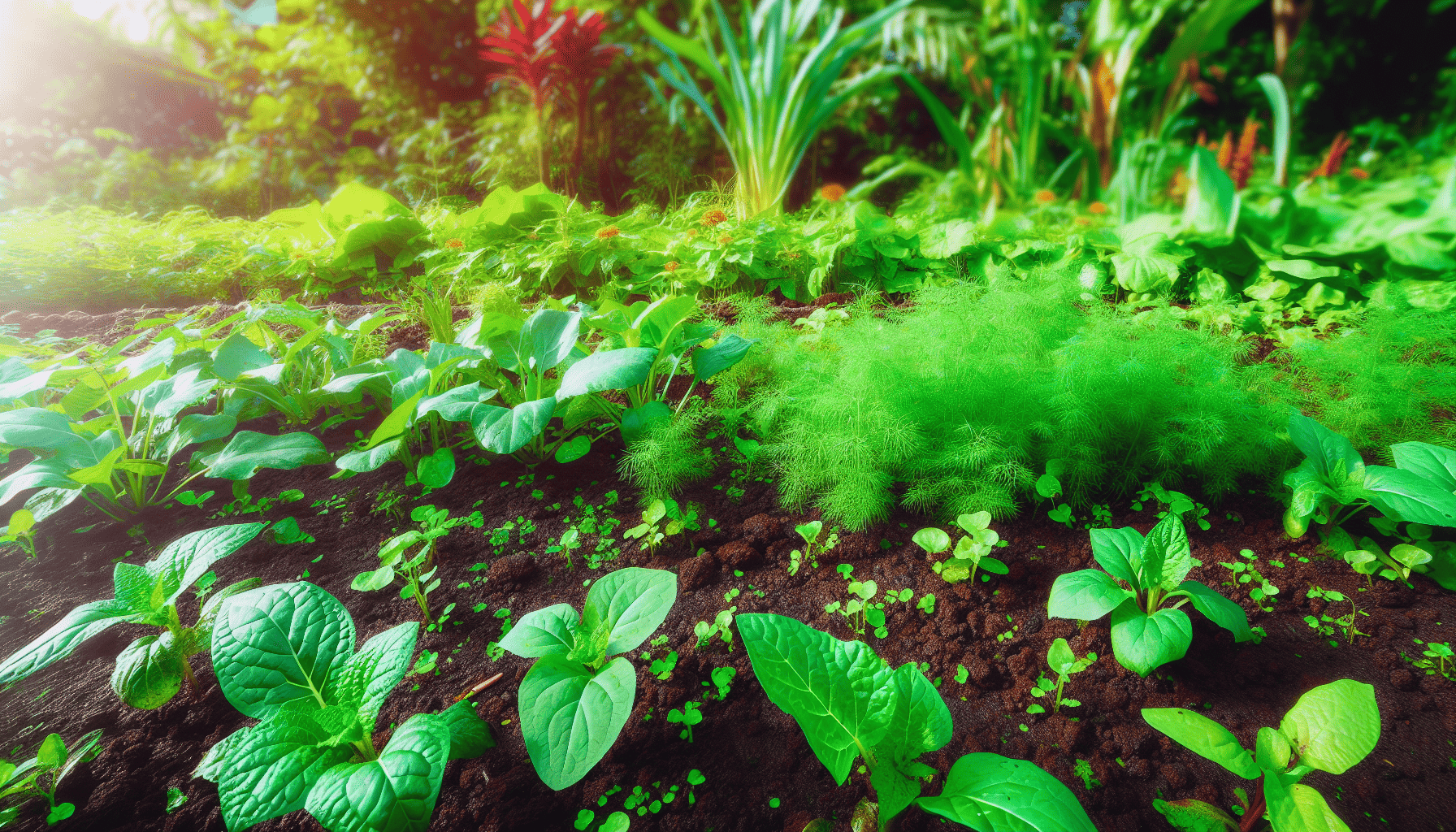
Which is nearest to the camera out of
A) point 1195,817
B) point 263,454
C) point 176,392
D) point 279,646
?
point 1195,817

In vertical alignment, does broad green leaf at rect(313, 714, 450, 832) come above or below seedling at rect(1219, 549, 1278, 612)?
above

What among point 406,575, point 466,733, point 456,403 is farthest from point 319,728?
point 456,403

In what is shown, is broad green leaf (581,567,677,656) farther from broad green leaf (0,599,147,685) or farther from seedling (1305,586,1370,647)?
seedling (1305,586,1370,647)

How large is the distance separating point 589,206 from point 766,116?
1.28 metres

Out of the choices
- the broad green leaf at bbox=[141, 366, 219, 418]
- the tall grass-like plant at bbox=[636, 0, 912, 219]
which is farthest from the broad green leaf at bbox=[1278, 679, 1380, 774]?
the tall grass-like plant at bbox=[636, 0, 912, 219]

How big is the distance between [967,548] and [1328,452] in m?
0.73

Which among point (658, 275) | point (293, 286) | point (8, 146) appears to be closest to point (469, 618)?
point (658, 275)

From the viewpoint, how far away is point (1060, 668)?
34.7 inches

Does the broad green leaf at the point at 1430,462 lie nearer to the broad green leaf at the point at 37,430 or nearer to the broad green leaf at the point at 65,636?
the broad green leaf at the point at 65,636

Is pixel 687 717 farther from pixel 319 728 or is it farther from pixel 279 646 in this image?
pixel 279 646

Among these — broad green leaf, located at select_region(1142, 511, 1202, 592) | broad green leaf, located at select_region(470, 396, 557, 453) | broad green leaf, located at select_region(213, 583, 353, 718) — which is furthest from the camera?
broad green leaf, located at select_region(470, 396, 557, 453)

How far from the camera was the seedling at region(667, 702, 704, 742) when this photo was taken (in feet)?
2.87

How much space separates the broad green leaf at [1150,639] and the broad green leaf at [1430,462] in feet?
2.13

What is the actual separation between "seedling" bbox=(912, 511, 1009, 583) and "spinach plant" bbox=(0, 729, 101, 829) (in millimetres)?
1380
